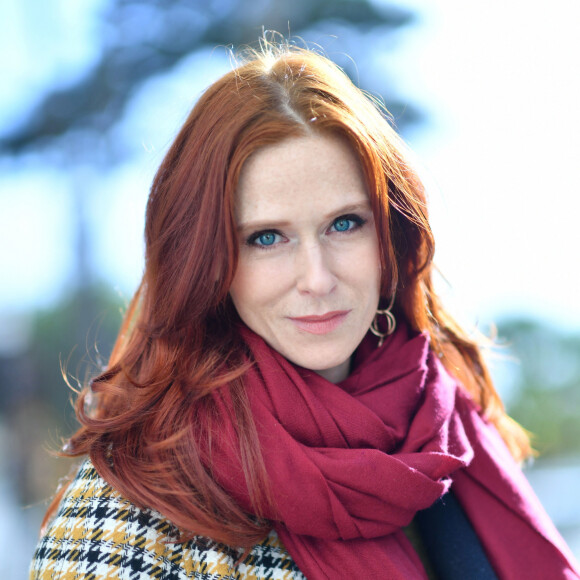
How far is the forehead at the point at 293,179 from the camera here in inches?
52.1

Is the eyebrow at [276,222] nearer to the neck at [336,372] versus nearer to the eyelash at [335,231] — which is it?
the eyelash at [335,231]

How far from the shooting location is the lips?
1411 millimetres

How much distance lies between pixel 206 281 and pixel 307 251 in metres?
0.23

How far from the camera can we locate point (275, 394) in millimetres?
1374

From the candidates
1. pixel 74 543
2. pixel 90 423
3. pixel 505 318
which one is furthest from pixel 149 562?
pixel 505 318

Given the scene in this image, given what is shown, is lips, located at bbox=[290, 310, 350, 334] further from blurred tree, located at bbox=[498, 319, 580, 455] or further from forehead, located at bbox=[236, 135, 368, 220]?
blurred tree, located at bbox=[498, 319, 580, 455]

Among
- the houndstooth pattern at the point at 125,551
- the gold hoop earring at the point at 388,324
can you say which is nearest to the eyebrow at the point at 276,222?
the gold hoop earring at the point at 388,324

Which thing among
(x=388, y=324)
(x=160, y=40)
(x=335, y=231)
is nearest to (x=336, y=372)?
(x=388, y=324)

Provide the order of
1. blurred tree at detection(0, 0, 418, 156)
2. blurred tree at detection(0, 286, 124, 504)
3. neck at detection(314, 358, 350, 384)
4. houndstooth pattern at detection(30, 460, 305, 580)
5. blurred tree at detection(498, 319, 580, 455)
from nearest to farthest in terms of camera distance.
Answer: houndstooth pattern at detection(30, 460, 305, 580) → neck at detection(314, 358, 350, 384) → blurred tree at detection(0, 0, 418, 156) → blurred tree at detection(0, 286, 124, 504) → blurred tree at detection(498, 319, 580, 455)

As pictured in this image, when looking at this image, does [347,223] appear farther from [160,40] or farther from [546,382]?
[546,382]

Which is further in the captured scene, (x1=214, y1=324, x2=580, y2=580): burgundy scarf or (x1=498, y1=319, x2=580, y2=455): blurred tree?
(x1=498, y1=319, x2=580, y2=455): blurred tree

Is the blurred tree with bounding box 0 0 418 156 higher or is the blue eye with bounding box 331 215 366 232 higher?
the blurred tree with bounding box 0 0 418 156

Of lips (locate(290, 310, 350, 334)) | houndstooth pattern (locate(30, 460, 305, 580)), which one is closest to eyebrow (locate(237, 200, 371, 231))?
lips (locate(290, 310, 350, 334))

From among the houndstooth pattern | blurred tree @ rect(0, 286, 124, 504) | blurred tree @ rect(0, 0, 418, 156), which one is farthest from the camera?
blurred tree @ rect(0, 286, 124, 504)
